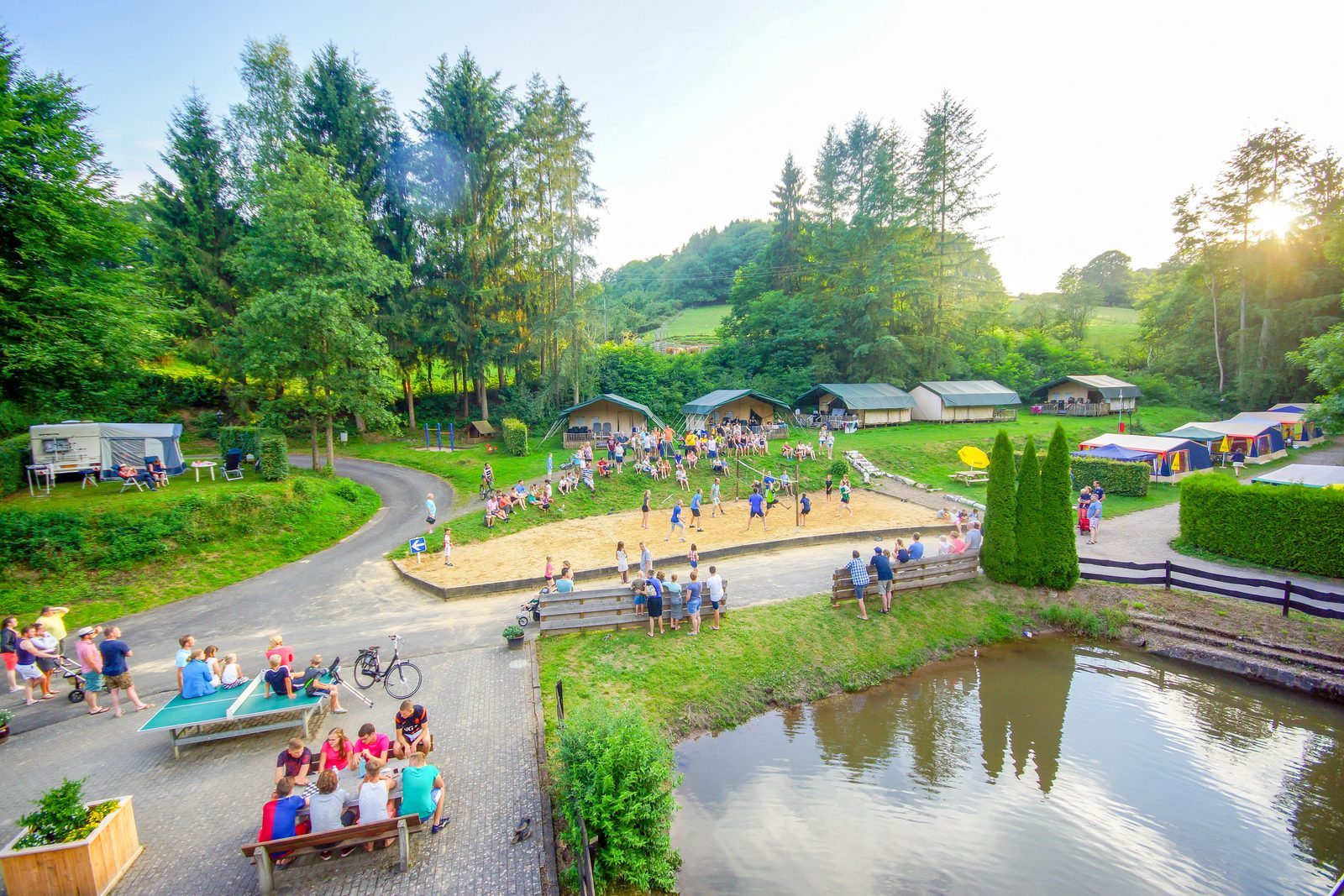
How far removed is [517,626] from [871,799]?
6.80 meters

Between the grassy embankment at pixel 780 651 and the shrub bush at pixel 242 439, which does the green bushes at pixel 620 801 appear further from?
the shrub bush at pixel 242 439

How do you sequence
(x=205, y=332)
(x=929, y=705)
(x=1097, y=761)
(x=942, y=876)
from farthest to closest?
(x=205, y=332), (x=929, y=705), (x=1097, y=761), (x=942, y=876)

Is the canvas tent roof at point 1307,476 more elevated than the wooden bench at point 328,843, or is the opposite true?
the canvas tent roof at point 1307,476

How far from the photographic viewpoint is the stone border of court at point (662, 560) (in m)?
14.1

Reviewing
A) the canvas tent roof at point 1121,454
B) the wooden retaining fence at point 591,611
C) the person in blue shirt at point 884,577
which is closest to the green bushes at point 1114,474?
the canvas tent roof at point 1121,454

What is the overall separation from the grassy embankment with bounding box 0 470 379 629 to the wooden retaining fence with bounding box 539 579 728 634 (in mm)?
9647

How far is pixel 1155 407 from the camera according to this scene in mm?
46844

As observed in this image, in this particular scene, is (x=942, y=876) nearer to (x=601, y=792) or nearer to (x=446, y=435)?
(x=601, y=792)

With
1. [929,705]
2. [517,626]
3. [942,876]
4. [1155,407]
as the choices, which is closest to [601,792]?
[942,876]

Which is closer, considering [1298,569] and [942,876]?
[942,876]

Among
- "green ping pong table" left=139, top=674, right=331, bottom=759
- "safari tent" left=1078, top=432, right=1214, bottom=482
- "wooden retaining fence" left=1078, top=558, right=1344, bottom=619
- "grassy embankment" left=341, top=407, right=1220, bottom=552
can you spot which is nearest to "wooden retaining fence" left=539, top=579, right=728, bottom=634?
"green ping pong table" left=139, top=674, right=331, bottom=759

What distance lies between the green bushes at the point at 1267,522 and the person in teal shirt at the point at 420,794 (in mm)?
20980

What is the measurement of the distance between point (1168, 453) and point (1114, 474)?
14.0ft

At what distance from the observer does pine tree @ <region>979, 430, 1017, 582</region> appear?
14375mm
